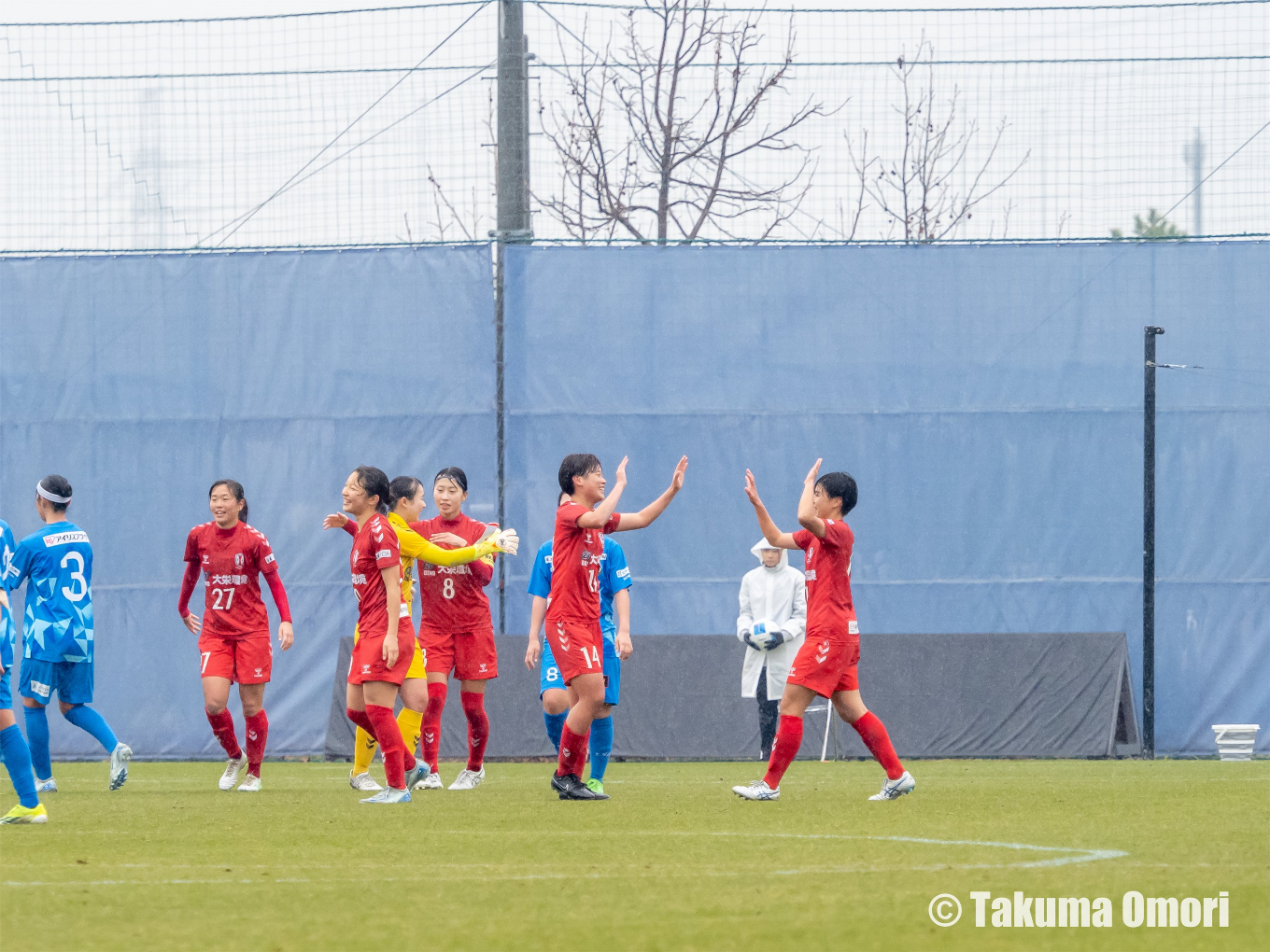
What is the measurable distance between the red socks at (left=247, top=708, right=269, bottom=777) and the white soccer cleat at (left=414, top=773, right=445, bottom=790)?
108 centimetres

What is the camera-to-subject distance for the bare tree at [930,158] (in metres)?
15.5

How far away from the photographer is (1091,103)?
1562 centimetres

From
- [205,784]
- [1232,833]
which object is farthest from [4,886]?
[205,784]

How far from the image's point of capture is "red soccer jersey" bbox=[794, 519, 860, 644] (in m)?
9.06

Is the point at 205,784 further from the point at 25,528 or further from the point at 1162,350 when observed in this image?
the point at 1162,350

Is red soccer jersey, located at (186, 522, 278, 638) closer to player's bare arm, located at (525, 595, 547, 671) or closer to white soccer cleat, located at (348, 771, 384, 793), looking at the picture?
white soccer cleat, located at (348, 771, 384, 793)

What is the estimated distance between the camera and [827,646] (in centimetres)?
902

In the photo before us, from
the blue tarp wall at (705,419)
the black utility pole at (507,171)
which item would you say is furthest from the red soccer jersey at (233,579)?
the black utility pole at (507,171)

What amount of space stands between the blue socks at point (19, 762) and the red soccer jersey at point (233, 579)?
2.88m

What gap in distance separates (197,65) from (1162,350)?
9.60 meters

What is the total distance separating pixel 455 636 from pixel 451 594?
0.28 m

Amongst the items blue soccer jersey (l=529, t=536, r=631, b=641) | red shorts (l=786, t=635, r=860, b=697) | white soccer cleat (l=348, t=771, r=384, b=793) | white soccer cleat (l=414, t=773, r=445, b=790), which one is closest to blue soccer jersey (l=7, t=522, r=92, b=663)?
white soccer cleat (l=348, t=771, r=384, b=793)

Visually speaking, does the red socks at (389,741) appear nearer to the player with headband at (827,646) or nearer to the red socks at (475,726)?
the red socks at (475,726)

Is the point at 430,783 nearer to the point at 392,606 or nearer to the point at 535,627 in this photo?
the point at 535,627
